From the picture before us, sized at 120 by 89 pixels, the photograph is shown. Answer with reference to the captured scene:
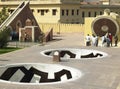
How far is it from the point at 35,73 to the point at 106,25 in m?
16.8

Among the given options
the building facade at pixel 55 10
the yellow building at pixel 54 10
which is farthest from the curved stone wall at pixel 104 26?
the building facade at pixel 55 10

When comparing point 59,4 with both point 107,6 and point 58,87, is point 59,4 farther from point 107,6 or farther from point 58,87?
point 58,87

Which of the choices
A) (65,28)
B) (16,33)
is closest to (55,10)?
(65,28)

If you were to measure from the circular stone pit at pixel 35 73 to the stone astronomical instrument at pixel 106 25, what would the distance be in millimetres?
16707

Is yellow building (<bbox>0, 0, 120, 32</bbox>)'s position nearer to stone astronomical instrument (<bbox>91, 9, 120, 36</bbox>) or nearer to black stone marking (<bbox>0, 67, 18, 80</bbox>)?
stone astronomical instrument (<bbox>91, 9, 120, 36</bbox>)

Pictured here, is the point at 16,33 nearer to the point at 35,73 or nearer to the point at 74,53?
the point at 74,53

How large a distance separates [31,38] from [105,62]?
1929cm

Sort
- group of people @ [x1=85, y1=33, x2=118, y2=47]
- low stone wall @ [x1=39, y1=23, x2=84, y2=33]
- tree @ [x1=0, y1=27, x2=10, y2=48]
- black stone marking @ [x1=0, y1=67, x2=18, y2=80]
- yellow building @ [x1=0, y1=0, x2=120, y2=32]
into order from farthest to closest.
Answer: yellow building @ [x1=0, y1=0, x2=120, y2=32] < low stone wall @ [x1=39, y1=23, x2=84, y2=33] < group of people @ [x1=85, y1=33, x2=118, y2=47] < tree @ [x1=0, y1=27, x2=10, y2=48] < black stone marking @ [x1=0, y1=67, x2=18, y2=80]

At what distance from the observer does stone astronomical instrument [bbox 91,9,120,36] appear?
3797 centimetres

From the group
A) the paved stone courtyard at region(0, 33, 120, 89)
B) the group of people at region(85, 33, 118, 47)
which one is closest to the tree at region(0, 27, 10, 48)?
the paved stone courtyard at region(0, 33, 120, 89)

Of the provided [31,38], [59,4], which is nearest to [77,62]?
[31,38]

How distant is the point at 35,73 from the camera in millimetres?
23531

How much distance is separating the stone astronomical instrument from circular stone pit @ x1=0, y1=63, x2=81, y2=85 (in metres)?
16.7

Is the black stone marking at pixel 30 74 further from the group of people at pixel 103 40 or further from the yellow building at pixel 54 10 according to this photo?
the yellow building at pixel 54 10
